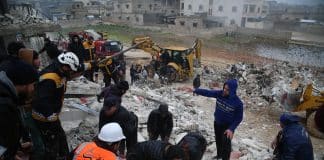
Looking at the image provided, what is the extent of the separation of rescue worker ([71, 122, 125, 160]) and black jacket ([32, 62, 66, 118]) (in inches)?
38.7

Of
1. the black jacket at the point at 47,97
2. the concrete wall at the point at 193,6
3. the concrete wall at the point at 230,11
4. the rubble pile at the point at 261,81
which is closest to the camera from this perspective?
the black jacket at the point at 47,97

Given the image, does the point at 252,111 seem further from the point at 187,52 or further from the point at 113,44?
the point at 113,44

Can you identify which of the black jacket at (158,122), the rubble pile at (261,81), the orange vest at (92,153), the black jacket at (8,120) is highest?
the black jacket at (8,120)

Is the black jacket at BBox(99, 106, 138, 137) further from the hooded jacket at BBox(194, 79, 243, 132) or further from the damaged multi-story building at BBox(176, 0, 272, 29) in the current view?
the damaged multi-story building at BBox(176, 0, 272, 29)

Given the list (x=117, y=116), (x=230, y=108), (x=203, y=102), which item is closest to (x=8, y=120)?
(x=117, y=116)

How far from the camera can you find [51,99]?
3602mm

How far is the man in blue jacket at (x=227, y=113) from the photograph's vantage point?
4961mm

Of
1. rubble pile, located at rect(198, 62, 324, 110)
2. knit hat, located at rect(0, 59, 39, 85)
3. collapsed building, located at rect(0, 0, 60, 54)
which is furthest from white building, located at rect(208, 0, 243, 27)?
knit hat, located at rect(0, 59, 39, 85)

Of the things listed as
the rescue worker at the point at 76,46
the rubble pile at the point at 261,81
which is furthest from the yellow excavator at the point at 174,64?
the rescue worker at the point at 76,46

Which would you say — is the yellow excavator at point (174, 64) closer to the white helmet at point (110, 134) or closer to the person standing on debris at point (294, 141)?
the person standing on debris at point (294, 141)

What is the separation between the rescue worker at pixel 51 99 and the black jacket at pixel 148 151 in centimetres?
109

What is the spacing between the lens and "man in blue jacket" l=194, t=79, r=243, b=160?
4961 millimetres

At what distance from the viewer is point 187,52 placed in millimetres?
14844

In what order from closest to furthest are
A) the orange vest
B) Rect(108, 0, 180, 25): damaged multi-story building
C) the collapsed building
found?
the orange vest, the collapsed building, Rect(108, 0, 180, 25): damaged multi-story building
